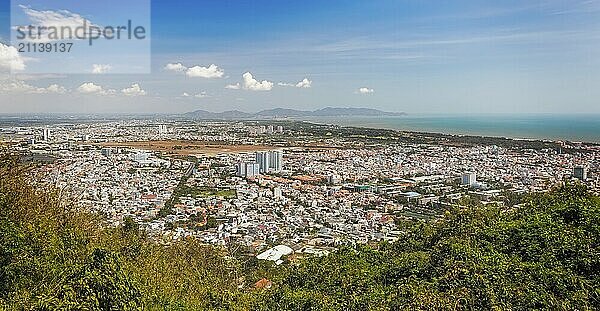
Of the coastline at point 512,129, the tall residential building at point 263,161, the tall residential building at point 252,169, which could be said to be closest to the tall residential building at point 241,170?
the tall residential building at point 252,169

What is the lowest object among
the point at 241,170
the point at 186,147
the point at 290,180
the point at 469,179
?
the point at 290,180

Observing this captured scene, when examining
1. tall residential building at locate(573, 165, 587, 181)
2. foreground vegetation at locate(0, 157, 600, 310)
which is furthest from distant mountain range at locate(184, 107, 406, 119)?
foreground vegetation at locate(0, 157, 600, 310)

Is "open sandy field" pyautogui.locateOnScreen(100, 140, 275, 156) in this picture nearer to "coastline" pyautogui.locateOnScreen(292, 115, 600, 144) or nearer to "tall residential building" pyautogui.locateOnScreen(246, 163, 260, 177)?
"tall residential building" pyautogui.locateOnScreen(246, 163, 260, 177)

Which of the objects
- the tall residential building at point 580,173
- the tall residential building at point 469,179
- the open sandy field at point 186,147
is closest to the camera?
the tall residential building at point 580,173

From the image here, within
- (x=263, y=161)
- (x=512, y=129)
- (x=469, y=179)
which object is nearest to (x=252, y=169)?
(x=263, y=161)

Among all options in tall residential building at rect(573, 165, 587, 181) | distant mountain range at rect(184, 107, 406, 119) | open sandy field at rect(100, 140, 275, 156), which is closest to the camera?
tall residential building at rect(573, 165, 587, 181)

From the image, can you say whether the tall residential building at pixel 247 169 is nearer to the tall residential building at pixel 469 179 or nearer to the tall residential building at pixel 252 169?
the tall residential building at pixel 252 169

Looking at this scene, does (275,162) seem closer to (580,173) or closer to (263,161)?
(263,161)
